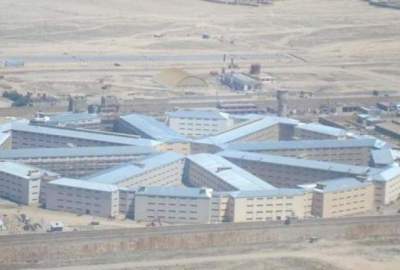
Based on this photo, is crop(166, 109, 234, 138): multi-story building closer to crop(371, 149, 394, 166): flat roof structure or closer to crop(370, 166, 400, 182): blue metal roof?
crop(371, 149, 394, 166): flat roof structure

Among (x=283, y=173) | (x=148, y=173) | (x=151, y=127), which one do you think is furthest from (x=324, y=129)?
(x=148, y=173)

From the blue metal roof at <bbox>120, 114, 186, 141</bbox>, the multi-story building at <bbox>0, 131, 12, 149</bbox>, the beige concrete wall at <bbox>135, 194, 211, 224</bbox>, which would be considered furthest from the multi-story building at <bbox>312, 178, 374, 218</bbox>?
the multi-story building at <bbox>0, 131, 12, 149</bbox>

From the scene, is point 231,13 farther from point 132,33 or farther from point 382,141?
point 382,141

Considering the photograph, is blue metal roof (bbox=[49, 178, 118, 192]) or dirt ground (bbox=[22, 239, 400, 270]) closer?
dirt ground (bbox=[22, 239, 400, 270])

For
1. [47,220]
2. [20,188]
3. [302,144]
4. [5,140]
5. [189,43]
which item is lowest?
[47,220]

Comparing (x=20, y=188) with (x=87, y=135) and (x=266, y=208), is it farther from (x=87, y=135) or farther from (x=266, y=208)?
(x=266, y=208)

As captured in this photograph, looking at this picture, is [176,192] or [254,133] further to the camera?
[254,133]

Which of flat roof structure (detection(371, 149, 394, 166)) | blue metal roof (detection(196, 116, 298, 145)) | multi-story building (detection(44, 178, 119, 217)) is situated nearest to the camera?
multi-story building (detection(44, 178, 119, 217))
